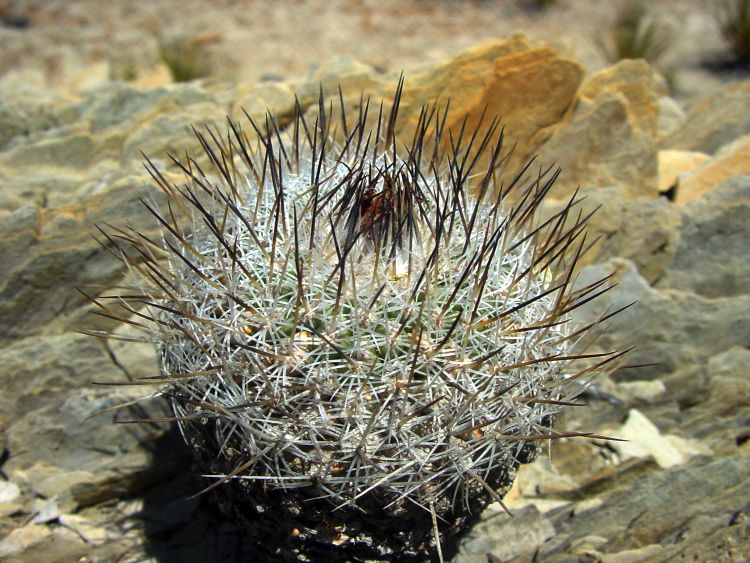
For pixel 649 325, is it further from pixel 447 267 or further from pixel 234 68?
pixel 234 68

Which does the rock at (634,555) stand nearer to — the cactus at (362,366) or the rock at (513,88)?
the cactus at (362,366)

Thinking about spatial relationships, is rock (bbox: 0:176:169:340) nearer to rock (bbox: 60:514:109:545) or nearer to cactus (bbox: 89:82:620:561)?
rock (bbox: 60:514:109:545)

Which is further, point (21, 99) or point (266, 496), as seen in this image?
point (21, 99)

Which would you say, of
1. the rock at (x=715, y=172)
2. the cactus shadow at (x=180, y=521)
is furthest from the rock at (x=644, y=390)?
the cactus shadow at (x=180, y=521)

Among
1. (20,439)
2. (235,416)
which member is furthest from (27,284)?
(235,416)

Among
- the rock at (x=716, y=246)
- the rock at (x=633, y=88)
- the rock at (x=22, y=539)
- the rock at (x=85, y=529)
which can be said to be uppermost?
the rock at (x=633, y=88)

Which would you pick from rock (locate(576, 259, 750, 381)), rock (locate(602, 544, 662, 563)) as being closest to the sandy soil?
rock (locate(576, 259, 750, 381))
